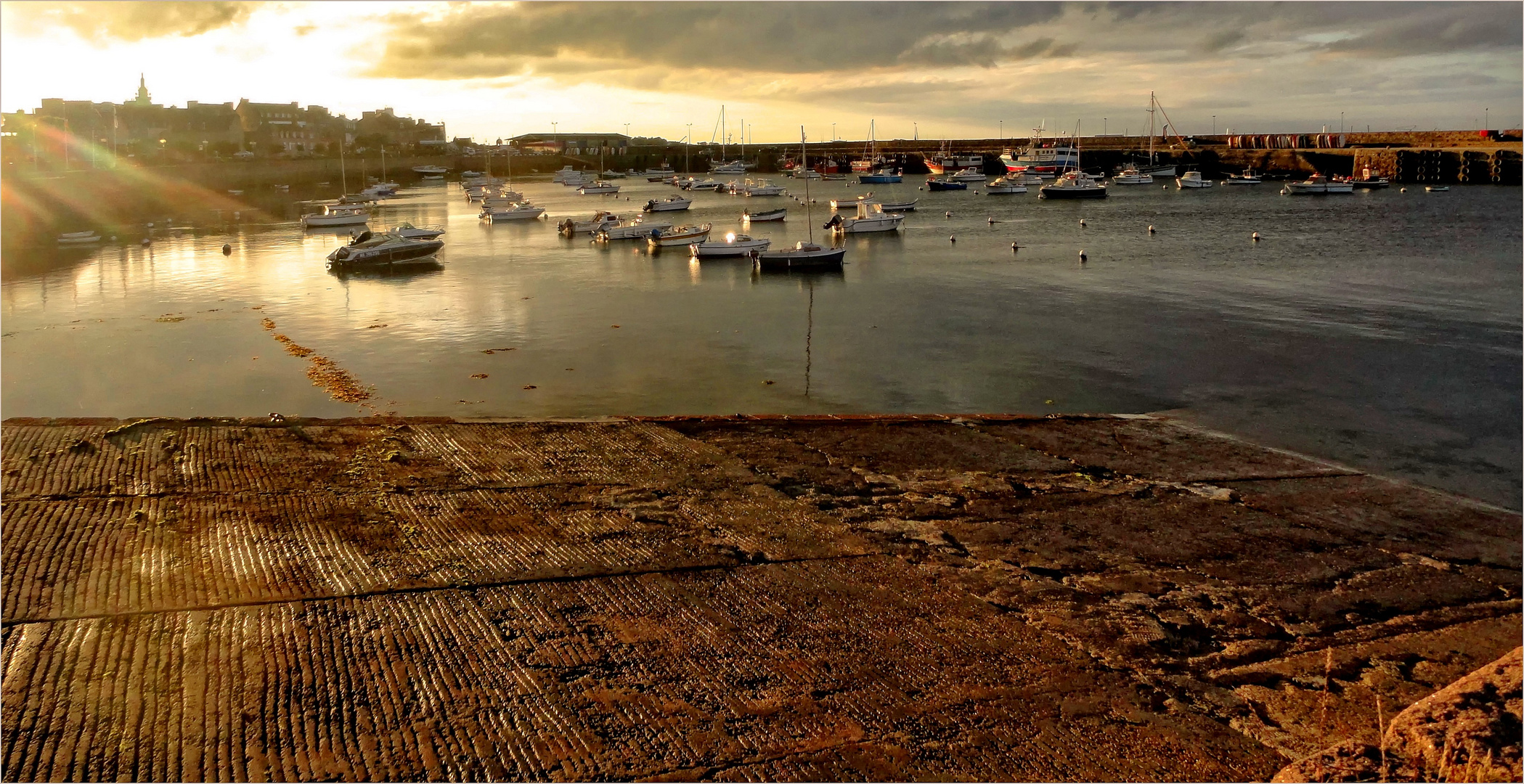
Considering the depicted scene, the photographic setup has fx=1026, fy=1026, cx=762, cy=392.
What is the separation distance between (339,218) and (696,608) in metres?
51.2

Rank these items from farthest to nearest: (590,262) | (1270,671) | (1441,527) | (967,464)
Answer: (590,262), (967,464), (1441,527), (1270,671)

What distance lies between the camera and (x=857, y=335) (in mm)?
23547

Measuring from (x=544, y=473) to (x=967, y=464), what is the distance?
472 centimetres

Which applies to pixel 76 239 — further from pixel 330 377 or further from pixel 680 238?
pixel 330 377

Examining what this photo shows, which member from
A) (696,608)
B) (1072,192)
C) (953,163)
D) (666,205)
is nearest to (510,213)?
(666,205)

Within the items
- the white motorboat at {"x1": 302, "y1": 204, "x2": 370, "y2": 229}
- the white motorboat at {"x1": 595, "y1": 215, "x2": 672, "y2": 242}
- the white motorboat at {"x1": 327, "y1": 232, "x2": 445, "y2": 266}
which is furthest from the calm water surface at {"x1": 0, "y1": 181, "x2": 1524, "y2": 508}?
the white motorboat at {"x1": 302, "y1": 204, "x2": 370, "y2": 229}

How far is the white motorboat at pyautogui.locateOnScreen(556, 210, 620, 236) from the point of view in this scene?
48.5 meters

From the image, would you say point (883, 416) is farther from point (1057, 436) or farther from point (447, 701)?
point (447, 701)

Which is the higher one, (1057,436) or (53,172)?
(53,172)

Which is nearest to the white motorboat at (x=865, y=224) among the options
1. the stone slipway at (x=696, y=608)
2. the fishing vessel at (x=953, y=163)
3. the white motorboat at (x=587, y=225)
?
the white motorboat at (x=587, y=225)

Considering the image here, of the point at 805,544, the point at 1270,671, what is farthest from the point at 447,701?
the point at 1270,671

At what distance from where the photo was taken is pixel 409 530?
29.3ft

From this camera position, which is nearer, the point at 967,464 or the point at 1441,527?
the point at 1441,527

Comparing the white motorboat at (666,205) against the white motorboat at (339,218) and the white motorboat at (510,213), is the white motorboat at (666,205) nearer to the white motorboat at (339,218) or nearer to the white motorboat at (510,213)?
the white motorboat at (510,213)
